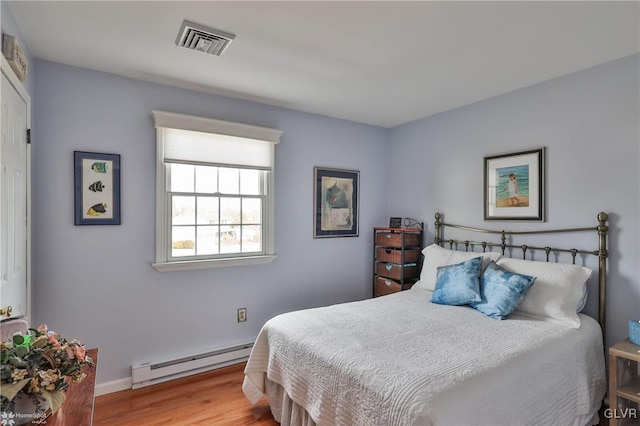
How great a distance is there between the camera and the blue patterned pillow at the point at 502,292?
239 cm

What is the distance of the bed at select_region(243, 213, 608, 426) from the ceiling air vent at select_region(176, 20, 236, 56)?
1842 mm

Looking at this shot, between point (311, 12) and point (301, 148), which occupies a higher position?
point (311, 12)

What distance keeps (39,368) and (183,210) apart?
1967mm

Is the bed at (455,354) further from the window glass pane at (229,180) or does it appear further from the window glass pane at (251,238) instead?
the window glass pane at (229,180)

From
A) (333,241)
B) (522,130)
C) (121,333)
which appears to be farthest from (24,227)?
(522,130)

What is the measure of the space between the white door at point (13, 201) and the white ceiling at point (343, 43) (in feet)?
1.70

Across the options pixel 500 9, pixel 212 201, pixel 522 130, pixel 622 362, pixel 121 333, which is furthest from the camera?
pixel 212 201

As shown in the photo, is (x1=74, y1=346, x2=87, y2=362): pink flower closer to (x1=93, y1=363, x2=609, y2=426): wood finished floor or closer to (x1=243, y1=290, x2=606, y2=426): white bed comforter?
(x1=243, y1=290, x2=606, y2=426): white bed comforter

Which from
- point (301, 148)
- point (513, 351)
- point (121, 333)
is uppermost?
point (301, 148)

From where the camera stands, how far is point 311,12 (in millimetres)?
1823

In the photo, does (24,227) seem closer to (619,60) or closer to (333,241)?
(333,241)

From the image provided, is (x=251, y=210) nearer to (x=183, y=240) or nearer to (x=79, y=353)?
(x=183, y=240)

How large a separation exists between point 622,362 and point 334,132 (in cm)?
299

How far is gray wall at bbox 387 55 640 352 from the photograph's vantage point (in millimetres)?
2322
